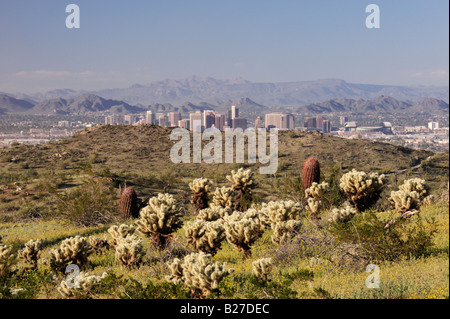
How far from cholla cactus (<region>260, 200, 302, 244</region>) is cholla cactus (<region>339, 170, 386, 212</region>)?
2.63m

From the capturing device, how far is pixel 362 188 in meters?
11.5

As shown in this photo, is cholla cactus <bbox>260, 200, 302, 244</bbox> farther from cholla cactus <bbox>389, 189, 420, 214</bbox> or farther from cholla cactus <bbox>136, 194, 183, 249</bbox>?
cholla cactus <bbox>389, 189, 420, 214</bbox>

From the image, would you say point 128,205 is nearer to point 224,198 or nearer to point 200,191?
point 200,191

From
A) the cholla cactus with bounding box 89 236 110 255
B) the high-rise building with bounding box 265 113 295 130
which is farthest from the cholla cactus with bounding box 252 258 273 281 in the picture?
the high-rise building with bounding box 265 113 295 130

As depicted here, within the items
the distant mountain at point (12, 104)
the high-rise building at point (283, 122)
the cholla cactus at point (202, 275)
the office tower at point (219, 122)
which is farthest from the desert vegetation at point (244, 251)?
the distant mountain at point (12, 104)

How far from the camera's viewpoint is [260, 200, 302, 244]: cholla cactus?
30.0ft

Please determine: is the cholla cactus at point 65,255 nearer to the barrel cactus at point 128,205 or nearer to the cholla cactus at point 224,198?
the cholla cactus at point 224,198

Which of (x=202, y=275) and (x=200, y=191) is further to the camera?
(x=200, y=191)

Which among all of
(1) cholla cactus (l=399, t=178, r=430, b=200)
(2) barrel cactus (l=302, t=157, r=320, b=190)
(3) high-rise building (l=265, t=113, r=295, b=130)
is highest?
(3) high-rise building (l=265, t=113, r=295, b=130)

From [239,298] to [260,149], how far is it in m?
37.6

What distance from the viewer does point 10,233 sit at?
1360 cm

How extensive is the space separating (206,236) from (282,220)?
2390 mm

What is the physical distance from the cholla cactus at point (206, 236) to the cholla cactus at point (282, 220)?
4.83 ft

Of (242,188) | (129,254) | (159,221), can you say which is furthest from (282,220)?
(129,254)
